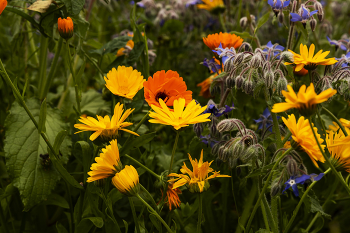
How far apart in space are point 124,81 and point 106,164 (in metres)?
0.35

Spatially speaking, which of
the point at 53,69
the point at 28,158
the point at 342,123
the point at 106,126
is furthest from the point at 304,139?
the point at 53,69

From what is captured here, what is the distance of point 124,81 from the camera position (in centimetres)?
115

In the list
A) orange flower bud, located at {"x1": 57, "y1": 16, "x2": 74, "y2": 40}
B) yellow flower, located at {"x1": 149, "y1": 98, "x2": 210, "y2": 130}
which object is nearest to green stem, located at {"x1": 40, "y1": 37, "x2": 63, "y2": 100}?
orange flower bud, located at {"x1": 57, "y1": 16, "x2": 74, "y2": 40}

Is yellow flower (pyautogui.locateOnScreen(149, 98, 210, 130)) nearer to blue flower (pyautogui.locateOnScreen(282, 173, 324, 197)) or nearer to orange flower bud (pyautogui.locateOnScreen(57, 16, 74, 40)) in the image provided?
blue flower (pyautogui.locateOnScreen(282, 173, 324, 197))

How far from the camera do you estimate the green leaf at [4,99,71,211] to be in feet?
4.17

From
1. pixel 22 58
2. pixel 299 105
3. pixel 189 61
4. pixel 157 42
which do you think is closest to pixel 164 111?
pixel 299 105

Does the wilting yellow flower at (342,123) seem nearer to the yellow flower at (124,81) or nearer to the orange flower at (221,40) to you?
the orange flower at (221,40)

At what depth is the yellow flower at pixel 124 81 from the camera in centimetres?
112

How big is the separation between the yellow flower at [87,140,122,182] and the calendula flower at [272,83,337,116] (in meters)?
0.45

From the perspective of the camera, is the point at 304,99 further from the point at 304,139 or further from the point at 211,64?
the point at 211,64

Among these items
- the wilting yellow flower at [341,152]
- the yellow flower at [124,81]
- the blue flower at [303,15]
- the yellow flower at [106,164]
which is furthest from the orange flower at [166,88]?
the blue flower at [303,15]

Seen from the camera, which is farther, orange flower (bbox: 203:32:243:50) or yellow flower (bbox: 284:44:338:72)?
orange flower (bbox: 203:32:243:50)

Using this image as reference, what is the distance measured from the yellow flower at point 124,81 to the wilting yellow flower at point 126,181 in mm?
302

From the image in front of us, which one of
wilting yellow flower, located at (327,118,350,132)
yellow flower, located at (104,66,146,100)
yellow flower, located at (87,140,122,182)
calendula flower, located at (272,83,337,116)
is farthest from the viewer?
yellow flower, located at (104,66,146,100)
